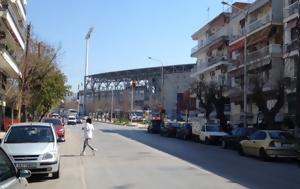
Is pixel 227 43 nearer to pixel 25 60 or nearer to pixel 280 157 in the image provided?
pixel 25 60

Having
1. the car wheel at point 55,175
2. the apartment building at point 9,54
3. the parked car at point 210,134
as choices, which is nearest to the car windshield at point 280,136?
the car wheel at point 55,175

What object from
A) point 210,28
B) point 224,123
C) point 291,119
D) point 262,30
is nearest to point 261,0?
point 262,30

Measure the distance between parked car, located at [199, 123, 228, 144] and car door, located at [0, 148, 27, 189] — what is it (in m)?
33.7

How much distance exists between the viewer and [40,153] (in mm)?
14992

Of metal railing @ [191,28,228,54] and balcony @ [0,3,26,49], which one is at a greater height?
metal railing @ [191,28,228,54]

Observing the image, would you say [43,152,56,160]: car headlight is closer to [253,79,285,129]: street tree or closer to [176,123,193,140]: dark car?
[253,79,285,129]: street tree

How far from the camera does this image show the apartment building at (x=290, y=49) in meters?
44.8

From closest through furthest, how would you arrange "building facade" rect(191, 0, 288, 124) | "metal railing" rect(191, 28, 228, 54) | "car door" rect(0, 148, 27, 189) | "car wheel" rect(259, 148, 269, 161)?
"car door" rect(0, 148, 27, 189) → "car wheel" rect(259, 148, 269, 161) → "building facade" rect(191, 0, 288, 124) → "metal railing" rect(191, 28, 228, 54)

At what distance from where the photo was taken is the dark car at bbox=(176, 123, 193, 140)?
1936 inches

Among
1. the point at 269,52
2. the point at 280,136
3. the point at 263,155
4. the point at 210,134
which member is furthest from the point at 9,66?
the point at 280,136

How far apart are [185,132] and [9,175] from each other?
43.4m

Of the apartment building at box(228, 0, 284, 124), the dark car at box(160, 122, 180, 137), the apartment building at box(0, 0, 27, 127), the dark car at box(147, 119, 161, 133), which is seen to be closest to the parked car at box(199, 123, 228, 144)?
the apartment building at box(228, 0, 284, 124)

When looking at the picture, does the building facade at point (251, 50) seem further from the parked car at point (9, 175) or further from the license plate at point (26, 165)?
the parked car at point (9, 175)

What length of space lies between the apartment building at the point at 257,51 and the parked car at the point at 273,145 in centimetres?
1715
